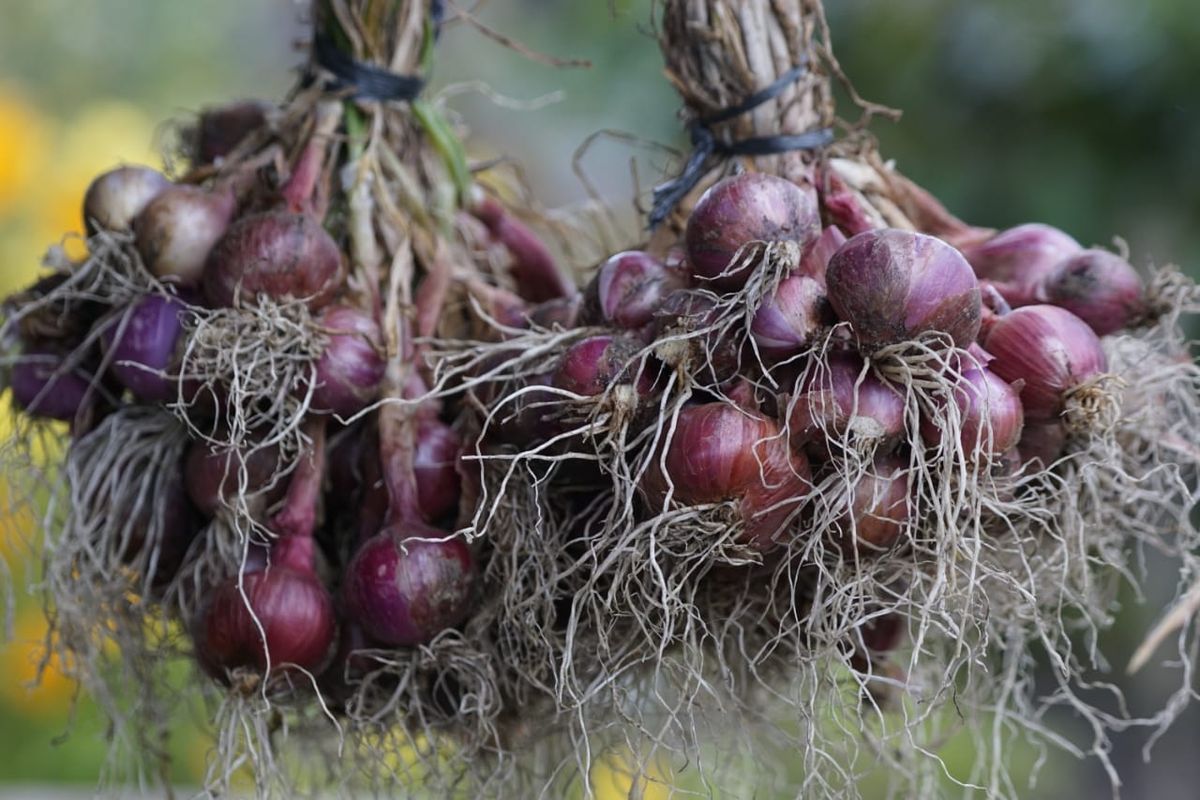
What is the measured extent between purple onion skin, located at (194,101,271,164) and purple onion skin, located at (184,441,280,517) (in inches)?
11.8

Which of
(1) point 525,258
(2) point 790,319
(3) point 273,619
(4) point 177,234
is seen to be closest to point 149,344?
(4) point 177,234

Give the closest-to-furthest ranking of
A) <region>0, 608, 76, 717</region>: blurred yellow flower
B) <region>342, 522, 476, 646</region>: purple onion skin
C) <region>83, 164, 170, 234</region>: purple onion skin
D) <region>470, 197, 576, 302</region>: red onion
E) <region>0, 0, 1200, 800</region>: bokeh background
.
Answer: <region>342, 522, 476, 646</region>: purple onion skin < <region>83, 164, 170, 234</region>: purple onion skin < <region>470, 197, 576, 302</region>: red onion < <region>0, 0, 1200, 800</region>: bokeh background < <region>0, 608, 76, 717</region>: blurred yellow flower

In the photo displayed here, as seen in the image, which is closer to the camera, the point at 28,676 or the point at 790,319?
the point at 790,319

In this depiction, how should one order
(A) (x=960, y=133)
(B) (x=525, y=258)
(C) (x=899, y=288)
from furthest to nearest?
(A) (x=960, y=133)
(B) (x=525, y=258)
(C) (x=899, y=288)

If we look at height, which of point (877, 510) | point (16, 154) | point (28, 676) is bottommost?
point (28, 676)

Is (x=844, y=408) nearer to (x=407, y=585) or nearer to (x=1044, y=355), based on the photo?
(x=1044, y=355)

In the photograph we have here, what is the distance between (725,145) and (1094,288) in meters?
0.25

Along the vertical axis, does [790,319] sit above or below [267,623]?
above

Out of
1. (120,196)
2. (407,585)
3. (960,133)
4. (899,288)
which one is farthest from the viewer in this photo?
(960,133)

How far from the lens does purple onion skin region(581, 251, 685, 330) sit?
67cm

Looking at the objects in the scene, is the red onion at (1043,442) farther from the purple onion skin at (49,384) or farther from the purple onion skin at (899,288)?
the purple onion skin at (49,384)

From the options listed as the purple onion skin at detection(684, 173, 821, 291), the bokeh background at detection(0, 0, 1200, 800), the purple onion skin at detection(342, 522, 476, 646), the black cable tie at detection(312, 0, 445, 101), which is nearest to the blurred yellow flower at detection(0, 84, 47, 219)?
the bokeh background at detection(0, 0, 1200, 800)

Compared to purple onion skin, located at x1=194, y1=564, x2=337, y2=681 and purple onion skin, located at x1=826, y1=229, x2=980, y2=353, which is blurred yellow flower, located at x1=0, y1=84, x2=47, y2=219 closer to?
purple onion skin, located at x1=194, y1=564, x2=337, y2=681

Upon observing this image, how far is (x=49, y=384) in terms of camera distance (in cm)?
82
